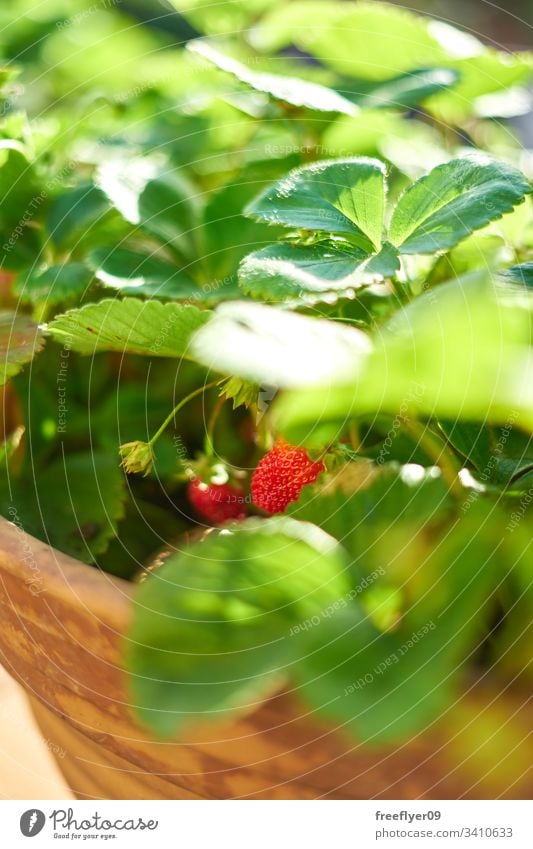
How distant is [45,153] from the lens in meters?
0.25

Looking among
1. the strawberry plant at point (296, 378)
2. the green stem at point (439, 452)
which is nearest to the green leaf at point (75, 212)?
the strawberry plant at point (296, 378)

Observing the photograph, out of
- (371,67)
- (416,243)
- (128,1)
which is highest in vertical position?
(128,1)

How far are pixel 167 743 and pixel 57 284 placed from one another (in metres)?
0.11

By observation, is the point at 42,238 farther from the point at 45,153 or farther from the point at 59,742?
the point at 59,742

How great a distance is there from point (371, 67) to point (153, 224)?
9 centimetres

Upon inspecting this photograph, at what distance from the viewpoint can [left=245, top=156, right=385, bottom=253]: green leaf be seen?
167 millimetres

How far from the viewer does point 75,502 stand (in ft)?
0.69

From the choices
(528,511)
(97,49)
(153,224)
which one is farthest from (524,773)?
(97,49)

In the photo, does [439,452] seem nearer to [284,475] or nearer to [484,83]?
[284,475]

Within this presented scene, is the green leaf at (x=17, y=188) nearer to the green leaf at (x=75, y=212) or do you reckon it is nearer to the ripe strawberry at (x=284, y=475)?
the green leaf at (x=75, y=212)

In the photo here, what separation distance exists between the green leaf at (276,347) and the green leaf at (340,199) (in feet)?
0.13

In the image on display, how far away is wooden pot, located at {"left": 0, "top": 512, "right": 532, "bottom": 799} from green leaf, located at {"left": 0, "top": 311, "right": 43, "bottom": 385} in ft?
0.11

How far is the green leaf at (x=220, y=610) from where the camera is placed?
0.15m
